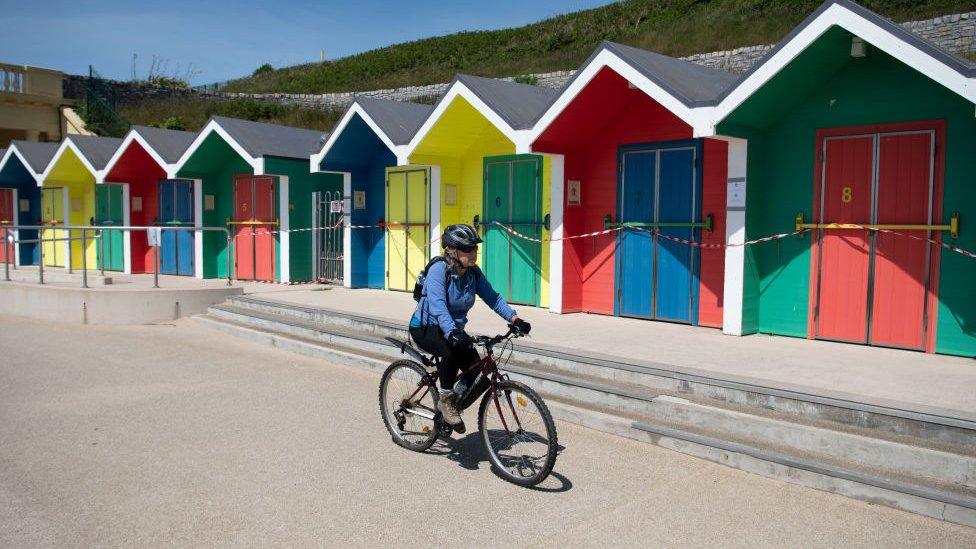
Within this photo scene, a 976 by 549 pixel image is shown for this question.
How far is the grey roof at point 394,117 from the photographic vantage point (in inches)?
556

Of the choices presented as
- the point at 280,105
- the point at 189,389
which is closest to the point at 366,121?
the point at 189,389

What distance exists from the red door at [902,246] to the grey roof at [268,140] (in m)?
11.1

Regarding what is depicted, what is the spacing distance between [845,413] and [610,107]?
6.51 m

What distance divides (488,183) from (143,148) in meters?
9.90

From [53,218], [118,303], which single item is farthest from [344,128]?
[53,218]

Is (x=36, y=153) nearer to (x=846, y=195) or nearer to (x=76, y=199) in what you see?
(x=76, y=199)

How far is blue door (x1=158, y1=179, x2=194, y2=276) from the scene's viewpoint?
1956cm

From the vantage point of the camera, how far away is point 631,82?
412 inches

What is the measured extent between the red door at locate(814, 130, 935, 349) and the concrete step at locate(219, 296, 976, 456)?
10.1 ft

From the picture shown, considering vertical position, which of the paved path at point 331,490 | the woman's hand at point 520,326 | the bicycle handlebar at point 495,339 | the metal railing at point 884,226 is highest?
the metal railing at point 884,226

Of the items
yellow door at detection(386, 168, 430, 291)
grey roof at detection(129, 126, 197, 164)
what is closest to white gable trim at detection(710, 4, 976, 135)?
yellow door at detection(386, 168, 430, 291)

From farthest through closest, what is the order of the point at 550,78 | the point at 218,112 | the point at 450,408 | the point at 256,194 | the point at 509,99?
the point at 218,112 → the point at 550,78 → the point at 256,194 → the point at 509,99 → the point at 450,408

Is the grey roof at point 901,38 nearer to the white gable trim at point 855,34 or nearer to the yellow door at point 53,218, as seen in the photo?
the white gable trim at point 855,34

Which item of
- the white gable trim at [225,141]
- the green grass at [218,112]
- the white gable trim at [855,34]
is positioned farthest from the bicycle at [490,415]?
the green grass at [218,112]
